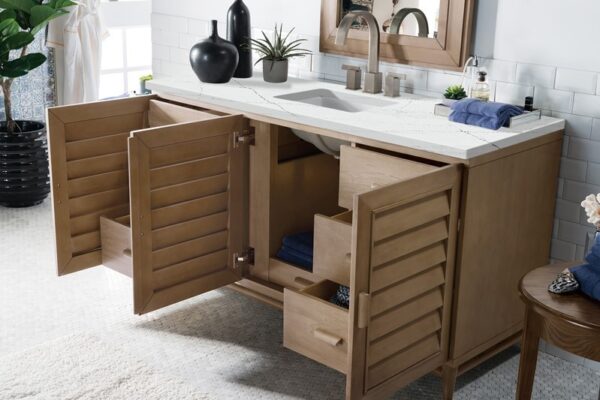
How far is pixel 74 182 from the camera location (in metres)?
3.07

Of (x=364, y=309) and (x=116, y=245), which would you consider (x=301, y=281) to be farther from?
(x=364, y=309)

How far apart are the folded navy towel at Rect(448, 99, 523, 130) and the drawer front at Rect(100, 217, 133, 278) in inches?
47.1

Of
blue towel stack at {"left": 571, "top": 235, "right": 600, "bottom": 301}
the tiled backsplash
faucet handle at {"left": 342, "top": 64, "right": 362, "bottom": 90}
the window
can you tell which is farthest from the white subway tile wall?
the window

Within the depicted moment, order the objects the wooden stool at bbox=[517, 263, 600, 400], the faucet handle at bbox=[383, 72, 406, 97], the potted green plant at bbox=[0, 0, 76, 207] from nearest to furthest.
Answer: the wooden stool at bbox=[517, 263, 600, 400]
the faucet handle at bbox=[383, 72, 406, 97]
the potted green plant at bbox=[0, 0, 76, 207]

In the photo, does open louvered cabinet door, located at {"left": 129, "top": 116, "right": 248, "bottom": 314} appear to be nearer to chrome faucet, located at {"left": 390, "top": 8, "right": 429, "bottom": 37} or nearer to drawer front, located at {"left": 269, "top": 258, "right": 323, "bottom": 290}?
drawer front, located at {"left": 269, "top": 258, "right": 323, "bottom": 290}

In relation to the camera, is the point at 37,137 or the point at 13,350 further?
the point at 37,137

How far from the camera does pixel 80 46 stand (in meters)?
4.57

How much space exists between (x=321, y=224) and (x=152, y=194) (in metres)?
0.56

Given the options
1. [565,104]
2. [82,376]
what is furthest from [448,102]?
[82,376]

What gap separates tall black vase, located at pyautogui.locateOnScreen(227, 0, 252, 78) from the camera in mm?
3453

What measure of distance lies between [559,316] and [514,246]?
0.67 m

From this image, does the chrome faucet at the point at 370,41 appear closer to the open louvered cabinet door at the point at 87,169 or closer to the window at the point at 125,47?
the open louvered cabinet door at the point at 87,169

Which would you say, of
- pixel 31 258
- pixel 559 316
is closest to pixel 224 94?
pixel 31 258

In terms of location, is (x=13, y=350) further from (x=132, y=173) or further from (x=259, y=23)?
(x=259, y=23)
